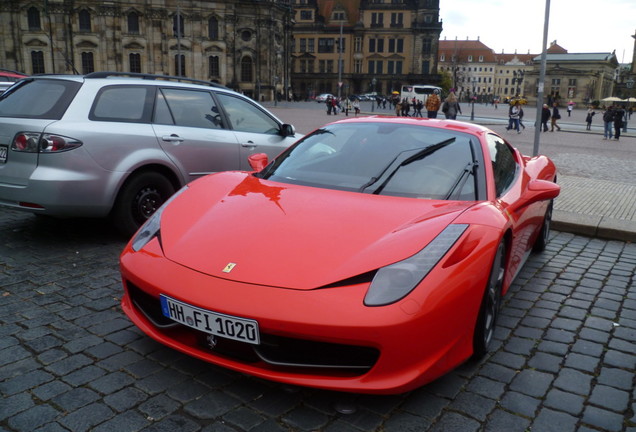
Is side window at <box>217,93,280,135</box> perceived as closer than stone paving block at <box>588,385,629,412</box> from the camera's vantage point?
No

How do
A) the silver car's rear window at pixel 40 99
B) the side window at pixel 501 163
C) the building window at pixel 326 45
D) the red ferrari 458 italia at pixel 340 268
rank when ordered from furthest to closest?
the building window at pixel 326 45, the silver car's rear window at pixel 40 99, the side window at pixel 501 163, the red ferrari 458 italia at pixel 340 268

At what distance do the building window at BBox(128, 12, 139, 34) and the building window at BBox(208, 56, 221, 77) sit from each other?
9.23 metres

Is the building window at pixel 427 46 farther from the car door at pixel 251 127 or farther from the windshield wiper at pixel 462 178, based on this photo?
the windshield wiper at pixel 462 178

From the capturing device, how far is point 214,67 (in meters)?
69.8

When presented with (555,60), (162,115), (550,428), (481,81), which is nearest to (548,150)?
(162,115)

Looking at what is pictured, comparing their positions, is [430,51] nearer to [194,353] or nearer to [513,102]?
[513,102]

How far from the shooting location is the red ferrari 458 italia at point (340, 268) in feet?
8.20

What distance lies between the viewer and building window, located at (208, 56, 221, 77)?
228 feet

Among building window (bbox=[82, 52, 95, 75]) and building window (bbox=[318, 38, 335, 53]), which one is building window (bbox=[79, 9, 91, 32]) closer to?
building window (bbox=[82, 52, 95, 75])

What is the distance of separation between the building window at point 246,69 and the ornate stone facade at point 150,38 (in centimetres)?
13

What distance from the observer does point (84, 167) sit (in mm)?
5195

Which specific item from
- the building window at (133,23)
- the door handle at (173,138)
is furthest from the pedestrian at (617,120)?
the building window at (133,23)

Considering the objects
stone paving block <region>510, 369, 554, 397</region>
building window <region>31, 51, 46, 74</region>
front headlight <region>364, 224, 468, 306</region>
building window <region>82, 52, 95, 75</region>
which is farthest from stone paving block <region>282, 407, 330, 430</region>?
building window <region>31, 51, 46, 74</region>

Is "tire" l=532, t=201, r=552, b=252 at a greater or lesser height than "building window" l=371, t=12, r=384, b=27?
lesser
